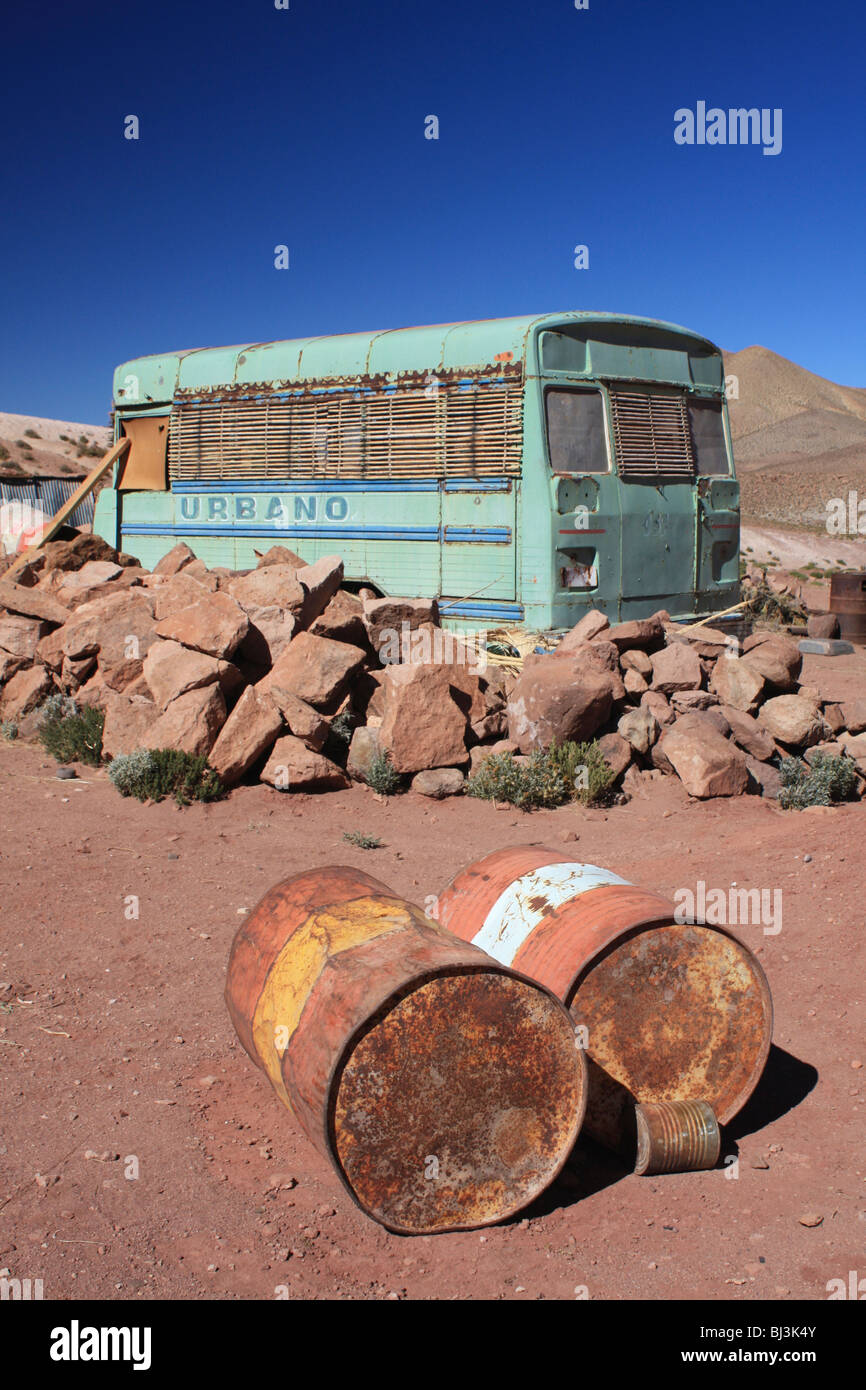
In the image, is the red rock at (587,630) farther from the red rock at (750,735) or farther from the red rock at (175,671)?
the red rock at (175,671)

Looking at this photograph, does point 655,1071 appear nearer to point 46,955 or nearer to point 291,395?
point 46,955

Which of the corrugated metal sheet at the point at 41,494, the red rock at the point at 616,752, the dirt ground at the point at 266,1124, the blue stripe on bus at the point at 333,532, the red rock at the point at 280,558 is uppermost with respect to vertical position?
the corrugated metal sheet at the point at 41,494

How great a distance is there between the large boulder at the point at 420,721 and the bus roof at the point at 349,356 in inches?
127

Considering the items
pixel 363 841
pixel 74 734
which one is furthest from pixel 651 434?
pixel 74 734

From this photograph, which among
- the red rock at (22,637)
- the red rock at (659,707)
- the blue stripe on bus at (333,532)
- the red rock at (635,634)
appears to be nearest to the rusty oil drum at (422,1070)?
the red rock at (659,707)

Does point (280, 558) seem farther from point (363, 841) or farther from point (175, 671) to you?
point (363, 841)

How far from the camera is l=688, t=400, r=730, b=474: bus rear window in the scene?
35.4 feet

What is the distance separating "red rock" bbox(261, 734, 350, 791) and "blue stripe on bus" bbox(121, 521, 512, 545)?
2.86 m

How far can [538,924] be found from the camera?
403 centimetres

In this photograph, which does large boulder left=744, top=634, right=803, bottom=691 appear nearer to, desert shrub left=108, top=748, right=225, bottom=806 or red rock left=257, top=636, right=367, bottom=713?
red rock left=257, top=636, right=367, bottom=713

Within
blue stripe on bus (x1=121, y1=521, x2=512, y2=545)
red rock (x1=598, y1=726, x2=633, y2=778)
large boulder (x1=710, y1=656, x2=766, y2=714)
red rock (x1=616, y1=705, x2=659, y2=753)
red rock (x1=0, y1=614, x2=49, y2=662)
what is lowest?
red rock (x1=598, y1=726, x2=633, y2=778)

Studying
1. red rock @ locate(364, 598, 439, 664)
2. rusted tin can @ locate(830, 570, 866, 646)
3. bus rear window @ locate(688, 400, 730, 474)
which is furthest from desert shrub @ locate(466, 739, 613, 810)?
rusted tin can @ locate(830, 570, 866, 646)

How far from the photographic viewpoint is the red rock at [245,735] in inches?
317

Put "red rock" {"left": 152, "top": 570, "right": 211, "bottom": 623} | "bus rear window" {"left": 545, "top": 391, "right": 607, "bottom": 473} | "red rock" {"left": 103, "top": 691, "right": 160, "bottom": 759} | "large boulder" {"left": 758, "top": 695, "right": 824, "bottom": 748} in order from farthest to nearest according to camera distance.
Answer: "bus rear window" {"left": 545, "top": 391, "right": 607, "bottom": 473} → "red rock" {"left": 152, "top": 570, "right": 211, "bottom": 623} → "large boulder" {"left": 758, "top": 695, "right": 824, "bottom": 748} → "red rock" {"left": 103, "top": 691, "right": 160, "bottom": 759}
